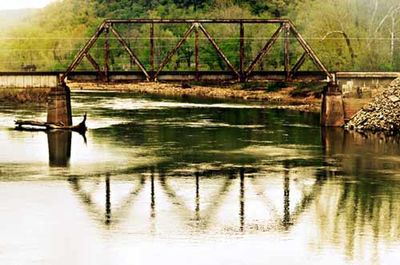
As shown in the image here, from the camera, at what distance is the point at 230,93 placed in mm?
119812

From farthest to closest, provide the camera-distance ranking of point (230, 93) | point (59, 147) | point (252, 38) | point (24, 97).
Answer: point (230, 93), point (24, 97), point (252, 38), point (59, 147)

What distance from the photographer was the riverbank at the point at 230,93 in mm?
101438

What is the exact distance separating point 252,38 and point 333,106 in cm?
967

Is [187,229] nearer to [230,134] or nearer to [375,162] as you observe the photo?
[375,162]

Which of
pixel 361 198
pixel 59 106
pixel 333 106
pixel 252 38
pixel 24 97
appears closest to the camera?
pixel 361 198

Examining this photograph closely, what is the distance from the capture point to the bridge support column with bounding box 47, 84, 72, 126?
73.4 metres

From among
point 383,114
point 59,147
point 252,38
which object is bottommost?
point 59,147

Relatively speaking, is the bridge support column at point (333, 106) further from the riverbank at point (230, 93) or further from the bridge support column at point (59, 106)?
the bridge support column at point (59, 106)

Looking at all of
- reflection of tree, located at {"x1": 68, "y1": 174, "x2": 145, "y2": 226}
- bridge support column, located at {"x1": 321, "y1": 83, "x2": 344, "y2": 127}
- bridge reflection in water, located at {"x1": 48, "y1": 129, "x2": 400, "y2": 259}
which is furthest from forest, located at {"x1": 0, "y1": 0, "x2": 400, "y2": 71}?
reflection of tree, located at {"x1": 68, "y1": 174, "x2": 145, "y2": 226}

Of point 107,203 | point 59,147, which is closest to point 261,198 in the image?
point 107,203

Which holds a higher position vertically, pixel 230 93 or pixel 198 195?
pixel 230 93

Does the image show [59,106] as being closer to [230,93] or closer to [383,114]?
[383,114]

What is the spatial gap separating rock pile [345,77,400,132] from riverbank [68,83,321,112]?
17868mm

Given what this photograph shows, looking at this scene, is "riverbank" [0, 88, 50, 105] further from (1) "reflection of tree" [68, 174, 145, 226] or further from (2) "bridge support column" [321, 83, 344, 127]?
(1) "reflection of tree" [68, 174, 145, 226]
